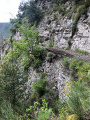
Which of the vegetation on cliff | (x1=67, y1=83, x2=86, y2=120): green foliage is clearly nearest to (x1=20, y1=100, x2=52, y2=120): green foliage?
the vegetation on cliff

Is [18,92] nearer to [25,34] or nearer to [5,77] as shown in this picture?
[5,77]

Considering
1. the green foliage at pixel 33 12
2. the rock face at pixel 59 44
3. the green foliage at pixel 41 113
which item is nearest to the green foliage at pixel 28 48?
the rock face at pixel 59 44

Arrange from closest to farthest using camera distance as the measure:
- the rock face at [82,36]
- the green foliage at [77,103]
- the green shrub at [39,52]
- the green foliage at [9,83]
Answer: the green foliage at [77,103] → the green foliage at [9,83] → the rock face at [82,36] → the green shrub at [39,52]

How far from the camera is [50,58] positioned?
727 centimetres

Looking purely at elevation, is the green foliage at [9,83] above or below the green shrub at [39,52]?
below

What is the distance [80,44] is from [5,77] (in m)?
7.18

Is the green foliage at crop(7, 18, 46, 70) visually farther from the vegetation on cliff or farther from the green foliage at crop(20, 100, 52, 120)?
the green foliage at crop(20, 100, 52, 120)

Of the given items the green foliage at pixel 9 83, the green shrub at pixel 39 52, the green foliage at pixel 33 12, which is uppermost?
the green foliage at pixel 33 12

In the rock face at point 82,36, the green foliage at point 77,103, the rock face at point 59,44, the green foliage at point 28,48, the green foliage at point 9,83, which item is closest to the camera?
the green foliage at point 77,103

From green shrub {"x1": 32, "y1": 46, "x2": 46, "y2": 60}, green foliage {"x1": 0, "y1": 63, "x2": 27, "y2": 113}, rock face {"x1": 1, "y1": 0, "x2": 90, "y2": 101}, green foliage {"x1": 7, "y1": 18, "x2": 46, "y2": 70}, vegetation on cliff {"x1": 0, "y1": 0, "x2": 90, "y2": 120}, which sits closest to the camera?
vegetation on cliff {"x1": 0, "y1": 0, "x2": 90, "y2": 120}

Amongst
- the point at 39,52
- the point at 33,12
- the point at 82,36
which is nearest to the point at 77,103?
the point at 39,52

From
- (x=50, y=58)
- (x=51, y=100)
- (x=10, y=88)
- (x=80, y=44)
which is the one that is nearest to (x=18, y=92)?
(x=10, y=88)

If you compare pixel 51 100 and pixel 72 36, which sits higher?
pixel 72 36

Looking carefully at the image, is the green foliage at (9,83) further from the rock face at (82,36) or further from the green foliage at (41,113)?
the rock face at (82,36)
